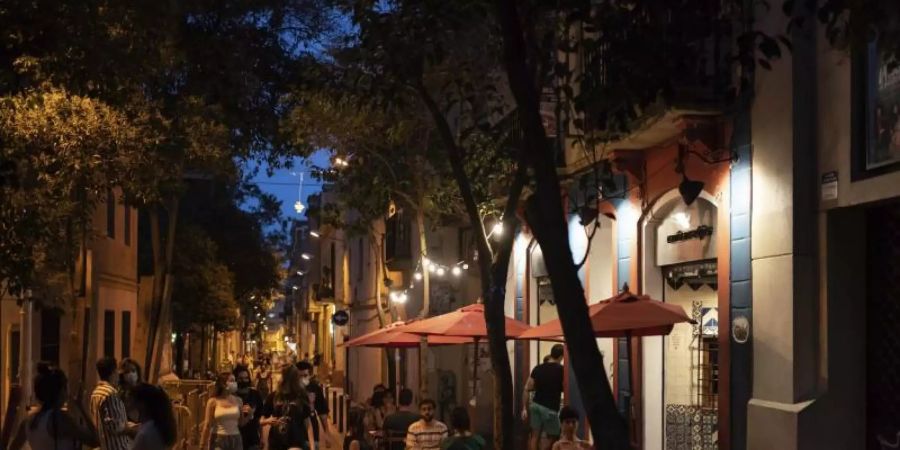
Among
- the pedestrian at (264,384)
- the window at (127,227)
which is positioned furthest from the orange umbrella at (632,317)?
the window at (127,227)

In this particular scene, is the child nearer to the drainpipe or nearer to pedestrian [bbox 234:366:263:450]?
pedestrian [bbox 234:366:263:450]

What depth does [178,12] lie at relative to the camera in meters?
12.0

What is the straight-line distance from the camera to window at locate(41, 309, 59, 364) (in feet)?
68.4

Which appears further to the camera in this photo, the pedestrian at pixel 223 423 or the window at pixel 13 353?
the window at pixel 13 353

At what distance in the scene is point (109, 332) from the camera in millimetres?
26469

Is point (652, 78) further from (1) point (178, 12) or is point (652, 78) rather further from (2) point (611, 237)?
(2) point (611, 237)

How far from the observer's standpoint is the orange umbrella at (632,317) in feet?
35.8

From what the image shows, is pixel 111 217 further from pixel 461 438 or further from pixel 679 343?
pixel 461 438

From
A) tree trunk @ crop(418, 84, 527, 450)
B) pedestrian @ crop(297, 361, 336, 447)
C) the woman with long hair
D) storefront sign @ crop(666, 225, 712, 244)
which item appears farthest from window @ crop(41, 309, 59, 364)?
tree trunk @ crop(418, 84, 527, 450)

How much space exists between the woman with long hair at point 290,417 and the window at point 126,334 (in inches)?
659

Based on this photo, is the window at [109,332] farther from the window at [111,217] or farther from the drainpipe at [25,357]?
the drainpipe at [25,357]

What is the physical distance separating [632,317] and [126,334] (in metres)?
21.2

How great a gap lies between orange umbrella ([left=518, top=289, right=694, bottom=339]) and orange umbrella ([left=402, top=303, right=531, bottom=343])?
8.35ft

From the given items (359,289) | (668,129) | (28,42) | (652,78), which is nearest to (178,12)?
(28,42)
